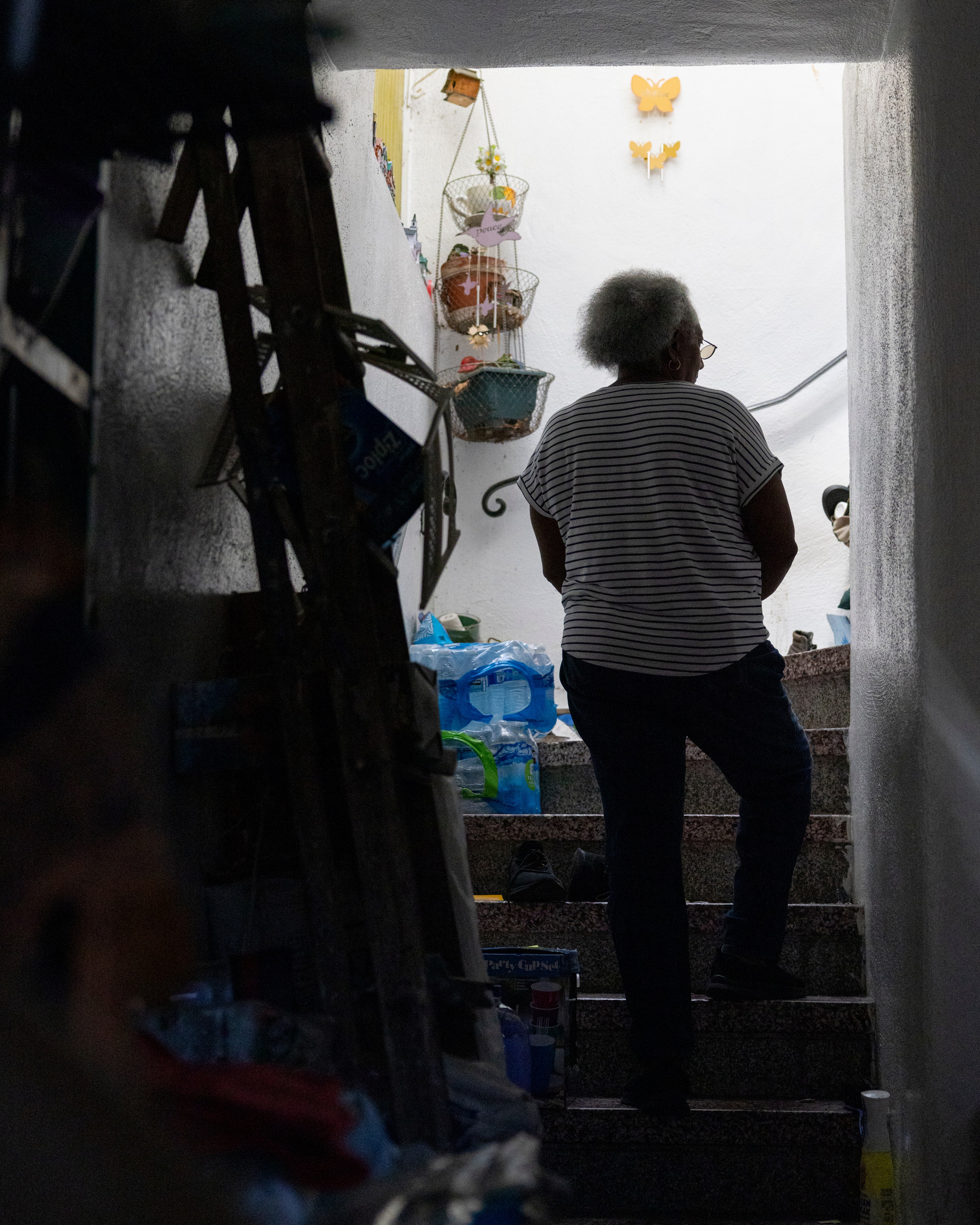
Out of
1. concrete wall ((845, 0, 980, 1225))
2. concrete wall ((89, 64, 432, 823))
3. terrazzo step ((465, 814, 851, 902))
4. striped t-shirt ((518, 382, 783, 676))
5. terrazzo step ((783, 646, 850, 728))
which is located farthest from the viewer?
terrazzo step ((783, 646, 850, 728))

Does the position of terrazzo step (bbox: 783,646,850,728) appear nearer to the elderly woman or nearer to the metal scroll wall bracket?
the elderly woman

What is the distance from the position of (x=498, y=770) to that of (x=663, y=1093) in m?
1.19

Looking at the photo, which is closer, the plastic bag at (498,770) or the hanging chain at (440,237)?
the plastic bag at (498,770)

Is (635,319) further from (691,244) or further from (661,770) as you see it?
(691,244)

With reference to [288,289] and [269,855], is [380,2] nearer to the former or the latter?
[288,289]

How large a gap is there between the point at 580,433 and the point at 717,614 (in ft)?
1.27

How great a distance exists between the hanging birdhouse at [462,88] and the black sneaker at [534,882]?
3069 millimetres

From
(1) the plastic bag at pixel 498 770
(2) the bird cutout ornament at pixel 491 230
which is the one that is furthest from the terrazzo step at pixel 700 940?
(2) the bird cutout ornament at pixel 491 230

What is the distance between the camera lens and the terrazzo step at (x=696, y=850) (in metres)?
2.69

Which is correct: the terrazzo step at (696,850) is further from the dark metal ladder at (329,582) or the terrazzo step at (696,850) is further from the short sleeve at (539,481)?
the dark metal ladder at (329,582)

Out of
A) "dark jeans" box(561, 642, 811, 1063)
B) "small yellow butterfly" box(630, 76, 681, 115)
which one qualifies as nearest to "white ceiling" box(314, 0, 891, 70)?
"dark jeans" box(561, 642, 811, 1063)

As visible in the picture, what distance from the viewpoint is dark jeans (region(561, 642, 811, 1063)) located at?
6.42ft

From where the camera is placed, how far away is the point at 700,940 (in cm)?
248

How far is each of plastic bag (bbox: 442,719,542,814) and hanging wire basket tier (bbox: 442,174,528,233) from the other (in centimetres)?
218
